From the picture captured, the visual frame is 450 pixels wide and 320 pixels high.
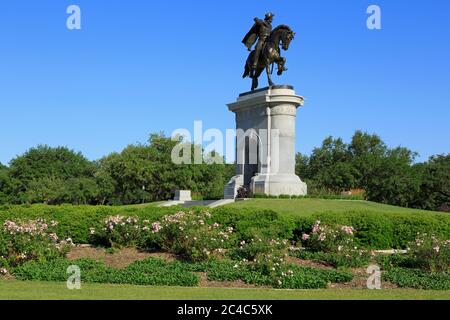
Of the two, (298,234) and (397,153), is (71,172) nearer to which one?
(397,153)

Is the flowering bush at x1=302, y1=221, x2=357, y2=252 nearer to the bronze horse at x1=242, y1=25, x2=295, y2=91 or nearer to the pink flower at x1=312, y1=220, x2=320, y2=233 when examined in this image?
the pink flower at x1=312, y1=220, x2=320, y2=233

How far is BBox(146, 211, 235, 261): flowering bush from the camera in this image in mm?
14375

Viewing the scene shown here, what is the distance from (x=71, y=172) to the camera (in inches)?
3228

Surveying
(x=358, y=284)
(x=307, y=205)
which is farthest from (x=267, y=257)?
(x=307, y=205)

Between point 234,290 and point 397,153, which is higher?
point 397,153

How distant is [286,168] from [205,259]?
17801 mm

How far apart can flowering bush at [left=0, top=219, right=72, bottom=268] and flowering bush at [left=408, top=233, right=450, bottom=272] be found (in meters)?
9.21

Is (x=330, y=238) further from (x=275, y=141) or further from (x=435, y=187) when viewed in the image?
(x=435, y=187)

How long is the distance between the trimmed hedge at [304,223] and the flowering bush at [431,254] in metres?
1.73

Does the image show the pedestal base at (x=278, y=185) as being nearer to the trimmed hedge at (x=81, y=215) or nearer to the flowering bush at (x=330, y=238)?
the trimmed hedge at (x=81, y=215)

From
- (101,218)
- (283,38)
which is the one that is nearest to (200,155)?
→ (283,38)

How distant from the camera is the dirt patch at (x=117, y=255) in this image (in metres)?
14.4

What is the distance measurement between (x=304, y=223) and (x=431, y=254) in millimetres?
3891
